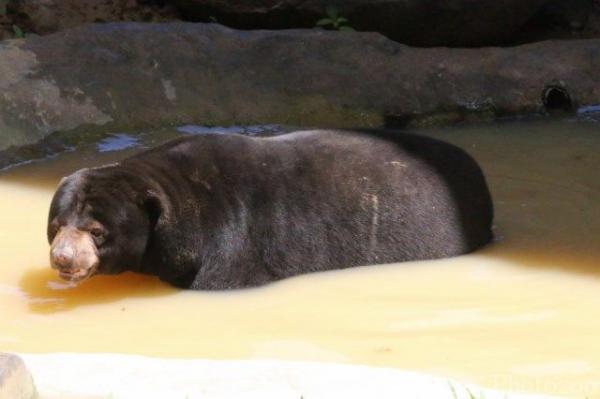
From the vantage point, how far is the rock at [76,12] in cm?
1152

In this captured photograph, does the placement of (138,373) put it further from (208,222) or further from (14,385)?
(208,222)

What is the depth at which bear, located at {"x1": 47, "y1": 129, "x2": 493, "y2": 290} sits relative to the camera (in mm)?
5945

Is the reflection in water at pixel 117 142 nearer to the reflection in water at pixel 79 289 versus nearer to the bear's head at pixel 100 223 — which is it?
the reflection in water at pixel 79 289

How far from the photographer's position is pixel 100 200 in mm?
5930

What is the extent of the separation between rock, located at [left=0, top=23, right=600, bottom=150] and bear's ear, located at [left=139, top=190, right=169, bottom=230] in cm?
271

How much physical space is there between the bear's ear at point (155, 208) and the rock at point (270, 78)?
2714 millimetres

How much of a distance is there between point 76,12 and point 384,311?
6.69m

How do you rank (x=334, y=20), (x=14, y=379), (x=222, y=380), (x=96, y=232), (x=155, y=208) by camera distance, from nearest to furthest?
(x=14, y=379)
(x=222, y=380)
(x=96, y=232)
(x=155, y=208)
(x=334, y=20)

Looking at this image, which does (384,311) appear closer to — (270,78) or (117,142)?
(117,142)

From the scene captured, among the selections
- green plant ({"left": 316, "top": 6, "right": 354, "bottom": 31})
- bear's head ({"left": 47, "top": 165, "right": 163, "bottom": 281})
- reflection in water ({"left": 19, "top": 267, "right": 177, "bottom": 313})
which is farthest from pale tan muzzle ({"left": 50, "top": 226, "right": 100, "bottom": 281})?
green plant ({"left": 316, "top": 6, "right": 354, "bottom": 31})

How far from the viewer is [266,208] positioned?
6.27m

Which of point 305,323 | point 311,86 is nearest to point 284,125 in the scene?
point 311,86

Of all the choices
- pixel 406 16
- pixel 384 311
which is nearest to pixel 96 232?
pixel 384 311

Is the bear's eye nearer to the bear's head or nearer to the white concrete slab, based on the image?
the bear's head
